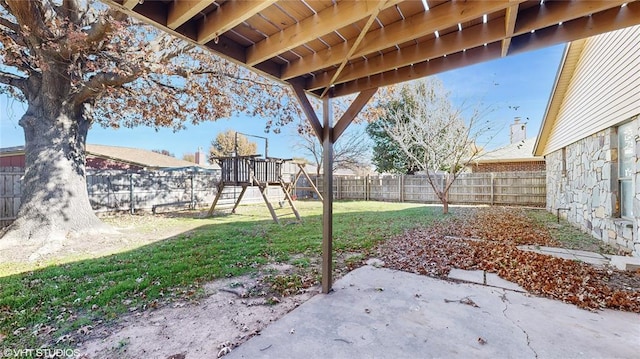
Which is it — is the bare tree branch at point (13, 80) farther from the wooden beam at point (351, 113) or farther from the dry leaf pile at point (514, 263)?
the dry leaf pile at point (514, 263)

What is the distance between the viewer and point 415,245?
4.91m

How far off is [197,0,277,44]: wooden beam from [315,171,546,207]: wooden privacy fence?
1287cm

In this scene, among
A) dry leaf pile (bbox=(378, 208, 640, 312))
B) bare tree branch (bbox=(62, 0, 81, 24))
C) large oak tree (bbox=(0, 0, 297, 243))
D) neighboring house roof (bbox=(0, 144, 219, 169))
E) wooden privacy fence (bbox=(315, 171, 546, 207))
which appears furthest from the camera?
neighboring house roof (bbox=(0, 144, 219, 169))

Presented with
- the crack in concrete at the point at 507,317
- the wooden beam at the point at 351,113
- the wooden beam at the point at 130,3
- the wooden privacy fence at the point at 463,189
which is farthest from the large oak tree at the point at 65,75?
the wooden privacy fence at the point at 463,189

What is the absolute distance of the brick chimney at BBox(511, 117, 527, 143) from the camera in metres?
15.8

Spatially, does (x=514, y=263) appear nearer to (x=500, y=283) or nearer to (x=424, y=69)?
(x=500, y=283)

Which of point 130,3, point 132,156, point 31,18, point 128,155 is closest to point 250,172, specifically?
point 31,18

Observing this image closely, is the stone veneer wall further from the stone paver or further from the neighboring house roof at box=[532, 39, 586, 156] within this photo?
the neighboring house roof at box=[532, 39, 586, 156]

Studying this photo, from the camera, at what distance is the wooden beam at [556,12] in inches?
72.3

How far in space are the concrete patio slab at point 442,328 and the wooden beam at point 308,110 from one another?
168 cm

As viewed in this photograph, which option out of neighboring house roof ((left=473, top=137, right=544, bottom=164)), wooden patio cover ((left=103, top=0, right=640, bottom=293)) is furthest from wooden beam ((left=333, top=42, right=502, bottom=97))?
neighboring house roof ((left=473, top=137, right=544, bottom=164))

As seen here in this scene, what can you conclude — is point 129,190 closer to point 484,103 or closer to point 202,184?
point 202,184

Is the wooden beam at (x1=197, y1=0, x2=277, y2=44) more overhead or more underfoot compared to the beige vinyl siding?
more underfoot

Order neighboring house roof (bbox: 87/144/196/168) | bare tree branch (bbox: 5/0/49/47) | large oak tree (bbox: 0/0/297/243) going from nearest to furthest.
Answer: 1. bare tree branch (bbox: 5/0/49/47)
2. large oak tree (bbox: 0/0/297/243)
3. neighboring house roof (bbox: 87/144/196/168)
